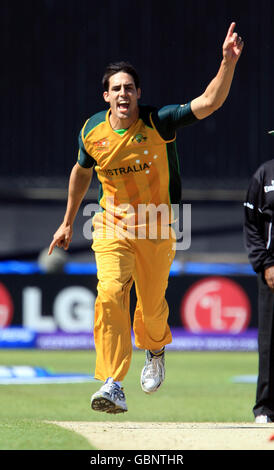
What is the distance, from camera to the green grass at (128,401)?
5.28 m

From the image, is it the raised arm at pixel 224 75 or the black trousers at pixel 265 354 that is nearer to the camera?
the raised arm at pixel 224 75

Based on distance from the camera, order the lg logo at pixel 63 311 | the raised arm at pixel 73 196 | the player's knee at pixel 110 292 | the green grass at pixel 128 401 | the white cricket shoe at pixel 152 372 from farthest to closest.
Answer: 1. the lg logo at pixel 63 311
2. the white cricket shoe at pixel 152 372
3. the raised arm at pixel 73 196
4. the player's knee at pixel 110 292
5. the green grass at pixel 128 401

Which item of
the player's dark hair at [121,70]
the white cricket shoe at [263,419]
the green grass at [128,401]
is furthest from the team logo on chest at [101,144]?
the white cricket shoe at [263,419]

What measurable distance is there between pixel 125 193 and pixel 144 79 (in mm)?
15111

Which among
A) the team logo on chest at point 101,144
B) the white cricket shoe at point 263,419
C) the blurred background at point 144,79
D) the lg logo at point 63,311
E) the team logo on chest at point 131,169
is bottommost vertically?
the white cricket shoe at point 263,419

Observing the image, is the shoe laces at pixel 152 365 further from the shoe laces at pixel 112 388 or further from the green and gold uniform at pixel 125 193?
the shoe laces at pixel 112 388

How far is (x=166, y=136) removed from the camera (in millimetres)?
5941

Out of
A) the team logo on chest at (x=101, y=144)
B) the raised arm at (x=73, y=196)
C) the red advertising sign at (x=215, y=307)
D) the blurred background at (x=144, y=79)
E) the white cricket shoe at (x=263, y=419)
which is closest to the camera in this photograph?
the team logo on chest at (x=101, y=144)

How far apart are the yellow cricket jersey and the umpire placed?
0.69m

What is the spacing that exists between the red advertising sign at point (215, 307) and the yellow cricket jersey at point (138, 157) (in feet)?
26.9

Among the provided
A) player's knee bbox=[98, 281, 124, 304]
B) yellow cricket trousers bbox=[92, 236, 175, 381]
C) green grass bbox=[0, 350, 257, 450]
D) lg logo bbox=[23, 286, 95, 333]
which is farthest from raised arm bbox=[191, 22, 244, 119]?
lg logo bbox=[23, 286, 95, 333]

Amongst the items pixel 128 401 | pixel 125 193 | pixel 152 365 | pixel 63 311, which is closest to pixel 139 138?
pixel 125 193

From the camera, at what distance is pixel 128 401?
8.52 m

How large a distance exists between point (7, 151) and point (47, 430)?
15418 millimetres
